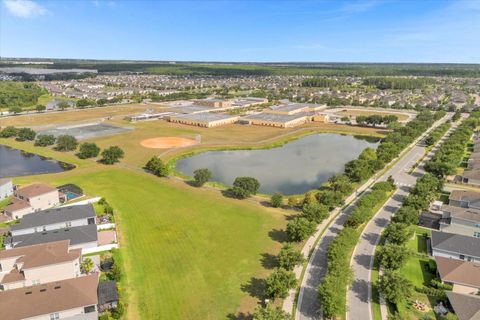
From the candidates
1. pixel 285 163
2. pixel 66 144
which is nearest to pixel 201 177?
pixel 285 163

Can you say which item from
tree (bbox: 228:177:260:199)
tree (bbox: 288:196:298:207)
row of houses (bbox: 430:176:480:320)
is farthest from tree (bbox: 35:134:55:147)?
row of houses (bbox: 430:176:480:320)

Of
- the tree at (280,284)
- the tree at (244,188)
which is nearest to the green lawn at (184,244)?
the tree at (244,188)

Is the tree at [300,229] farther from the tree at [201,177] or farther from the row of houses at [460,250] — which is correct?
the tree at [201,177]

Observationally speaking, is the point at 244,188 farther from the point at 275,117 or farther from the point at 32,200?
the point at 275,117

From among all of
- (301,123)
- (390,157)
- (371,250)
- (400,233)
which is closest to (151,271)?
(371,250)

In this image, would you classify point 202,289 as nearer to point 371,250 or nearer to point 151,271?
point 151,271

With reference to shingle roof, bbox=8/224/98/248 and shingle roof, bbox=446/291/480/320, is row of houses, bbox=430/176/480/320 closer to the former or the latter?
shingle roof, bbox=446/291/480/320
